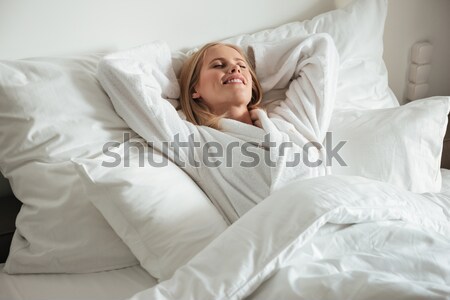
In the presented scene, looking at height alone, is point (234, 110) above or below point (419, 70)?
above

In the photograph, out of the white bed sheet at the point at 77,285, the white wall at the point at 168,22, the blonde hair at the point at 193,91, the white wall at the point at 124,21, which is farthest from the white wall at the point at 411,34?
the white bed sheet at the point at 77,285

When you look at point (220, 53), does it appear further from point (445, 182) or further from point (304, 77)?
point (445, 182)

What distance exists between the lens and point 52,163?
4.39 ft

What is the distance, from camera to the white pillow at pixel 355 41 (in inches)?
70.3

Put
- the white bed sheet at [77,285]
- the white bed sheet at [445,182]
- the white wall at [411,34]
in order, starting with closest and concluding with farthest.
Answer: the white bed sheet at [77,285]
the white bed sheet at [445,182]
the white wall at [411,34]

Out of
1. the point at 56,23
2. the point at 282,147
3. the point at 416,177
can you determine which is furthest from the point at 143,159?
the point at 416,177

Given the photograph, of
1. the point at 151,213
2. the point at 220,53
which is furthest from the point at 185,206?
the point at 220,53

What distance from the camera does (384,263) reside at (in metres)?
1.03

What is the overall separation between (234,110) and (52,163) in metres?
0.52

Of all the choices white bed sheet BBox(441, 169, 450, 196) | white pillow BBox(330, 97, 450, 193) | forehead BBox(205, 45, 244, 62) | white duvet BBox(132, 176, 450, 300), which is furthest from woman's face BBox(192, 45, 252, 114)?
white bed sheet BBox(441, 169, 450, 196)

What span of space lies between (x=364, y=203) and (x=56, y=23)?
3.03 feet

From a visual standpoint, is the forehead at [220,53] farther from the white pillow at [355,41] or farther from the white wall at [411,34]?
the white wall at [411,34]

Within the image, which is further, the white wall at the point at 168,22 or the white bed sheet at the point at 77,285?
the white wall at the point at 168,22

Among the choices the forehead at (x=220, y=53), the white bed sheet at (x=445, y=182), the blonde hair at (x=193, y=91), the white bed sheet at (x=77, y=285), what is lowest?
the white bed sheet at (x=445, y=182)
